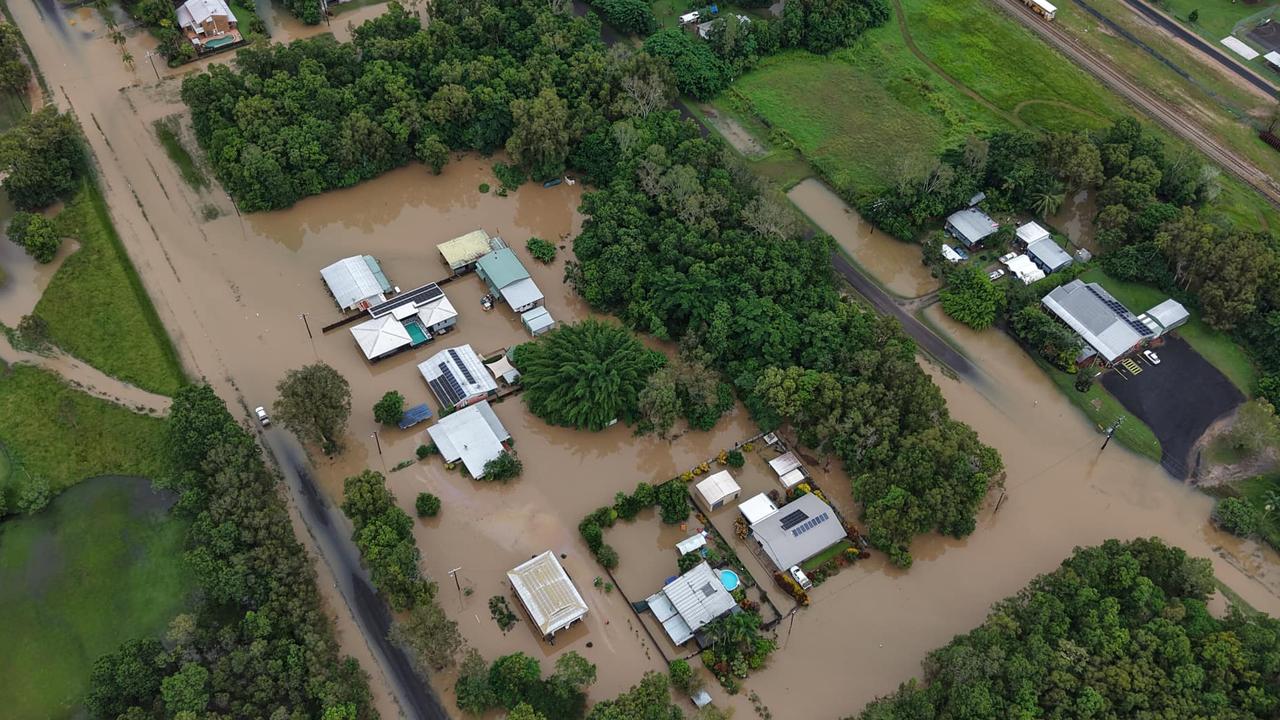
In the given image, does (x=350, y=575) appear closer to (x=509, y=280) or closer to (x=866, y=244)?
(x=509, y=280)

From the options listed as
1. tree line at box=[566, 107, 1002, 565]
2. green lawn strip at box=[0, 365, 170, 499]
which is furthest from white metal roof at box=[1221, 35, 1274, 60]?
green lawn strip at box=[0, 365, 170, 499]

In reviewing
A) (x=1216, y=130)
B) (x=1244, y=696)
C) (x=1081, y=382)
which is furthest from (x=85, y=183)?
(x=1216, y=130)

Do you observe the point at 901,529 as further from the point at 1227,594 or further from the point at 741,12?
the point at 741,12

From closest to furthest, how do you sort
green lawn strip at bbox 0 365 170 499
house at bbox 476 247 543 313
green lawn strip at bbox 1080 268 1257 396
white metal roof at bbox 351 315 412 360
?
green lawn strip at bbox 0 365 170 499, white metal roof at bbox 351 315 412 360, green lawn strip at bbox 1080 268 1257 396, house at bbox 476 247 543 313

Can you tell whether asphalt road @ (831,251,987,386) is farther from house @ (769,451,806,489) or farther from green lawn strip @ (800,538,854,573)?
green lawn strip @ (800,538,854,573)

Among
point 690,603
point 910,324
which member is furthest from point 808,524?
point 910,324

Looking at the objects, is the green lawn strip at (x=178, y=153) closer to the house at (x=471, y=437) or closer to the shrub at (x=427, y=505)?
the house at (x=471, y=437)
